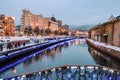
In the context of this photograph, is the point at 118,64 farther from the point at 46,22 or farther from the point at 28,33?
the point at 46,22

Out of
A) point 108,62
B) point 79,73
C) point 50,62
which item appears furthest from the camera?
point 50,62

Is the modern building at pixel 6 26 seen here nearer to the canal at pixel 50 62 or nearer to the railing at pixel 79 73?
the canal at pixel 50 62

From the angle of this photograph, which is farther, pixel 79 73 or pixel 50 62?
pixel 50 62

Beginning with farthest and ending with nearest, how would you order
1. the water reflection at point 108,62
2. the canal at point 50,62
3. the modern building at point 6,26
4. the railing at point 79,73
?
the modern building at point 6,26 < the water reflection at point 108,62 < the canal at point 50,62 < the railing at point 79,73

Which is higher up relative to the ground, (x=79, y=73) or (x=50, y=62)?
(x=79, y=73)

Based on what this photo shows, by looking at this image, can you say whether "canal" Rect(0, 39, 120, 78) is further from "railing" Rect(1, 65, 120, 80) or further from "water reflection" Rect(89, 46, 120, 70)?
"railing" Rect(1, 65, 120, 80)

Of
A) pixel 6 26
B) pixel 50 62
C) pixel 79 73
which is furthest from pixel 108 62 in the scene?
pixel 6 26

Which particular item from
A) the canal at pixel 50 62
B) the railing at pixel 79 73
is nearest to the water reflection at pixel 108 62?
the canal at pixel 50 62

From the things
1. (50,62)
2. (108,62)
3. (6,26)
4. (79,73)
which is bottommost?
(50,62)

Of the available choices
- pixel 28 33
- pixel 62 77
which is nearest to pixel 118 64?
pixel 62 77

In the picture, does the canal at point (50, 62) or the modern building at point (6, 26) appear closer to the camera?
the canal at point (50, 62)

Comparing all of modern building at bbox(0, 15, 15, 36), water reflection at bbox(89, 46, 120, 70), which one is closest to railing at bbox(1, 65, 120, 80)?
water reflection at bbox(89, 46, 120, 70)

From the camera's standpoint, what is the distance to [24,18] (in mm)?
142875

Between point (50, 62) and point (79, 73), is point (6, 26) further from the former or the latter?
point (79, 73)
